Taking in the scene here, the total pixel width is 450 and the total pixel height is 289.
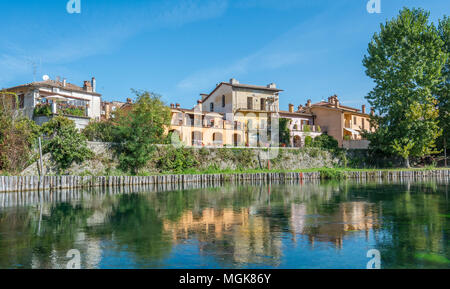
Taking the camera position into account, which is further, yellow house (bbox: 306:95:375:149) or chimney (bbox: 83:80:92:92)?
yellow house (bbox: 306:95:375:149)

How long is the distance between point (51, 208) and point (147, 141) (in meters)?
15.6

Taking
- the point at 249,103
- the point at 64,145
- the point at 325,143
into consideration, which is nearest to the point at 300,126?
the point at 249,103

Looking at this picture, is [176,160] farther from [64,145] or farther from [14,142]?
[14,142]

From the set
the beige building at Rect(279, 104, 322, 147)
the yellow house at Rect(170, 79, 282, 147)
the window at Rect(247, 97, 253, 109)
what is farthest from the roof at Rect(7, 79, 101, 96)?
the beige building at Rect(279, 104, 322, 147)

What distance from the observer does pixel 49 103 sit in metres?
36.4

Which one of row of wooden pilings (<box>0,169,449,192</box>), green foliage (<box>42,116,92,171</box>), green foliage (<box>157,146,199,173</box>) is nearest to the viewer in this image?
row of wooden pilings (<box>0,169,449,192</box>)

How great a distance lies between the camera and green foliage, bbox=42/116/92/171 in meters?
28.7

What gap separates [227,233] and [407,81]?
36.6 metres

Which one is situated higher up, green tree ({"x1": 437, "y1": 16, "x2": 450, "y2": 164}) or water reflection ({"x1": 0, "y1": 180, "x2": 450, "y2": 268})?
green tree ({"x1": 437, "y1": 16, "x2": 450, "y2": 164})

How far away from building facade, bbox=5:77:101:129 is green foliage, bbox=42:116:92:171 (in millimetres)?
6127

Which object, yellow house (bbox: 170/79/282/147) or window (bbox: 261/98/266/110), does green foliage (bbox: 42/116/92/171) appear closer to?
yellow house (bbox: 170/79/282/147)

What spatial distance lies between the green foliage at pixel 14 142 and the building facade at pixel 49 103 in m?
7.04

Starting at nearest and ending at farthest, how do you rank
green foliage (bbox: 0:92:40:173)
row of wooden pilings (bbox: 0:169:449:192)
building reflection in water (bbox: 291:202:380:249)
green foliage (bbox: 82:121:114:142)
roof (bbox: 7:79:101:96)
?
building reflection in water (bbox: 291:202:380:249), row of wooden pilings (bbox: 0:169:449:192), green foliage (bbox: 0:92:40:173), green foliage (bbox: 82:121:114:142), roof (bbox: 7:79:101:96)
